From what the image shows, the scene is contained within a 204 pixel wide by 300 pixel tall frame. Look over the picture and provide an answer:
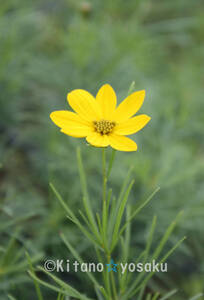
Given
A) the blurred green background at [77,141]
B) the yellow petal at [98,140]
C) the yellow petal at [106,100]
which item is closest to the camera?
the yellow petal at [98,140]

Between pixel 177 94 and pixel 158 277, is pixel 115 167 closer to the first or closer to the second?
pixel 158 277

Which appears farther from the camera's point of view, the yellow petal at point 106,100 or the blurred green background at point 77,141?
the blurred green background at point 77,141

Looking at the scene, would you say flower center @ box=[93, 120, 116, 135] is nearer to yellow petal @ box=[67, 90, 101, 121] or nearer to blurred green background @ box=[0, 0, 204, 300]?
yellow petal @ box=[67, 90, 101, 121]

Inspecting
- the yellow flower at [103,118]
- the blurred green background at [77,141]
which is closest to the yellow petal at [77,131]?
the yellow flower at [103,118]

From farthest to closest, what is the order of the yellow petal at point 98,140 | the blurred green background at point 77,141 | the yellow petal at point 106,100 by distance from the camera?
the blurred green background at point 77,141 < the yellow petal at point 106,100 < the yellow petal at point 98,140

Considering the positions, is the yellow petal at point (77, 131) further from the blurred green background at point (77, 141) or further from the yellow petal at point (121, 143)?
the blurred green background at point (77, 141)

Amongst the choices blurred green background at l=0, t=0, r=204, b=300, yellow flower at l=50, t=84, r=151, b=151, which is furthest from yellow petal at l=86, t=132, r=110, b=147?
blurred green background at l=0, t=0, r=204, b=300
